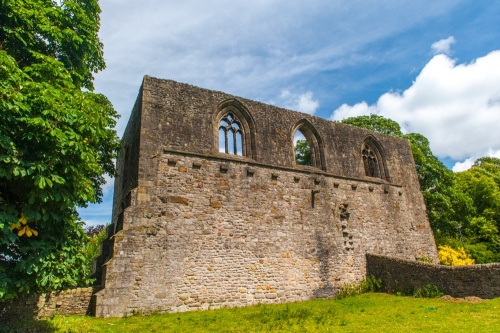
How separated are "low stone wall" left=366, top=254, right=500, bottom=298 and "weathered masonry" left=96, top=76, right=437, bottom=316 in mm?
929

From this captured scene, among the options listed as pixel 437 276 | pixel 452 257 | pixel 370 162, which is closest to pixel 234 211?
pixel 437 276

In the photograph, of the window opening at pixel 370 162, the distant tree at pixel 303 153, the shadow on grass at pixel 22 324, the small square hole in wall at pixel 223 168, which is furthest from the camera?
the distant tree at pixel 303 153

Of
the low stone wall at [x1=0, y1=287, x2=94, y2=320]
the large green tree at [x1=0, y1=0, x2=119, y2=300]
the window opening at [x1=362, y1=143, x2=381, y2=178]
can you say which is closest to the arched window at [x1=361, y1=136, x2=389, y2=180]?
the window opening at [x1=362, y1=143, x2=381, y2=178]

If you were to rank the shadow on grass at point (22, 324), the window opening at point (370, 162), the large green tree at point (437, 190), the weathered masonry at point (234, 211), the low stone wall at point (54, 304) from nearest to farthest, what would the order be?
the shadow on grass at point (22, 324)
the low stone wall at point (54, 304)
the weathered masonry at point (234, 211)
the window opening at point (370, 162)
the large green tree at point (437, 190)

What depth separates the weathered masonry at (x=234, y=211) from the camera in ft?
33.5

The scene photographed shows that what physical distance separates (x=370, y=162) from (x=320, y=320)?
10659 mm

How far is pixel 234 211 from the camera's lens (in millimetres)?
12055

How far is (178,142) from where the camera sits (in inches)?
Answer: 469

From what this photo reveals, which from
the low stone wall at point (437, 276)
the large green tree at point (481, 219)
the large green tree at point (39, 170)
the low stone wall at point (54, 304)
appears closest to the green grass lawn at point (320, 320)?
the low stone wall at point (54, 304)

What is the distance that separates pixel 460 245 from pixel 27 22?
25494 millimetres

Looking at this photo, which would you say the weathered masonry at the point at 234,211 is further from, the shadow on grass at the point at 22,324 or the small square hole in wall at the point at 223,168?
the shadow on grass at the point at 22,324

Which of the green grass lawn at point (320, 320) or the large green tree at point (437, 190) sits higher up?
the large green tree at point (437, 190)

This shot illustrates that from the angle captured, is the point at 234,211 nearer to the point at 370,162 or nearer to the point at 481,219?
the point at 370,162

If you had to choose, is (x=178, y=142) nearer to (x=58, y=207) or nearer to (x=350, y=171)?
(x=58, y=207)
